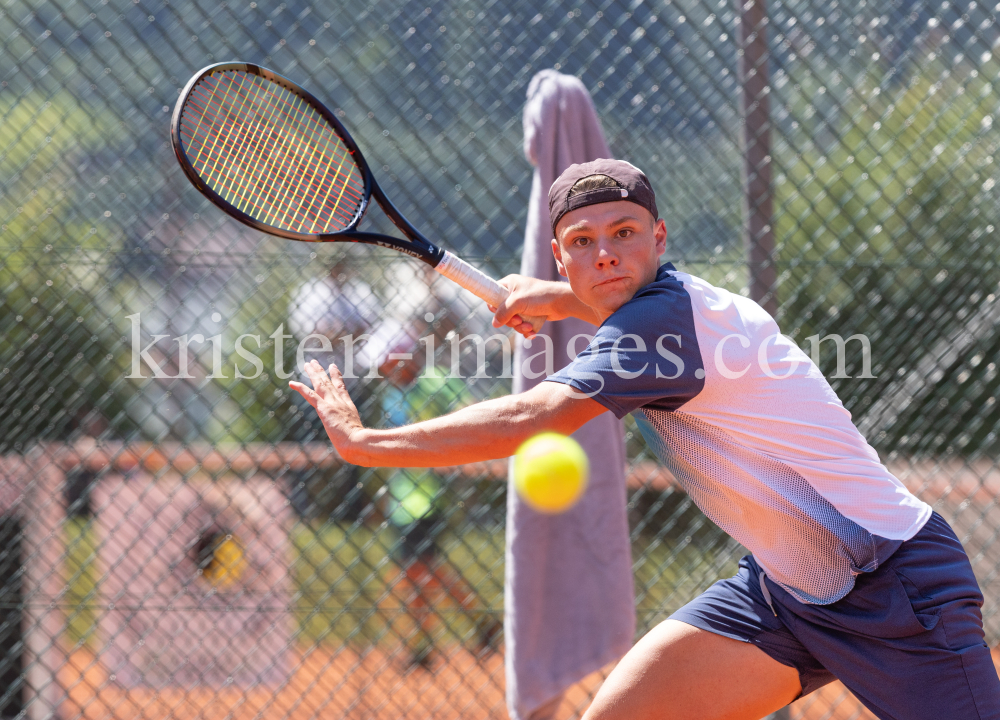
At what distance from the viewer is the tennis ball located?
2.36 m

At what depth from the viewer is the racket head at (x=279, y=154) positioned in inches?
83.5

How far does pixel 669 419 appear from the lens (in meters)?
1.51

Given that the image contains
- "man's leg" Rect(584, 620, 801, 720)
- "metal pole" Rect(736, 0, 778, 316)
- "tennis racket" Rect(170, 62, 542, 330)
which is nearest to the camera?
"man's leg" Rect(584, 620, 801, 720)

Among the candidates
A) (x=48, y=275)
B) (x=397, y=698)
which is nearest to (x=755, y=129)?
(x=48, y=275)

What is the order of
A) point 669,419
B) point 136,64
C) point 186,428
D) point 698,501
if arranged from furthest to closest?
point 186,428, point 136,64, point 698,501, point 669,419

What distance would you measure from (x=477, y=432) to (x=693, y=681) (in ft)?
2.12

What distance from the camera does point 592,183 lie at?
1517 millimetres

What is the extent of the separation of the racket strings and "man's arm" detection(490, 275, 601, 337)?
51 cm

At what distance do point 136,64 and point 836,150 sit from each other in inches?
100

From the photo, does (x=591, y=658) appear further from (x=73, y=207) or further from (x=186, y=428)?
(x=73, y=207)

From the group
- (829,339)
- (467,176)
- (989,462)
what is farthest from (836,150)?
(467,176)

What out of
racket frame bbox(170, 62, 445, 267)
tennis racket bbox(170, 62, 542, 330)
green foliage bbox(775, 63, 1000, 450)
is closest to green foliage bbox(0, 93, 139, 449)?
tennis racket bbox(170, 62, 542, 330)

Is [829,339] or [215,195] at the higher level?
[215,195]

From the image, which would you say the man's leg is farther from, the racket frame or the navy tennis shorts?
the racket frame
